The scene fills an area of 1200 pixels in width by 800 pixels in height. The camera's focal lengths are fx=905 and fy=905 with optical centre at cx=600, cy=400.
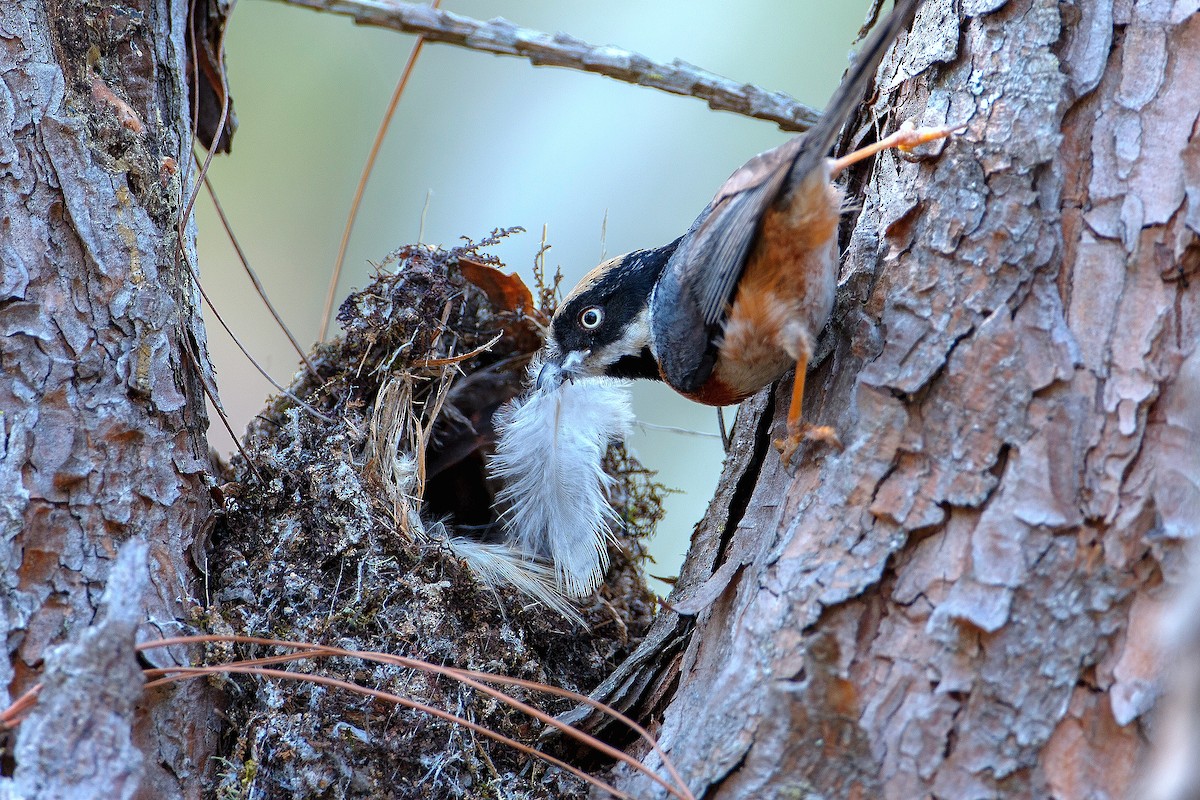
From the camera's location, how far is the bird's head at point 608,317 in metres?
3.23

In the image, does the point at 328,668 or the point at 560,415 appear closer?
the point at 328,668

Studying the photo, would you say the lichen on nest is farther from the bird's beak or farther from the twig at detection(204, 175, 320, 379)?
the bird's beak

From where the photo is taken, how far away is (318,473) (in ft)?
9.34

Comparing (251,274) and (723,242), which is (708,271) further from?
(251,274)

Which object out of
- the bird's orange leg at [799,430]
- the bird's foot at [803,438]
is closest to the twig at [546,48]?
the bird's orange leg at [799,430]

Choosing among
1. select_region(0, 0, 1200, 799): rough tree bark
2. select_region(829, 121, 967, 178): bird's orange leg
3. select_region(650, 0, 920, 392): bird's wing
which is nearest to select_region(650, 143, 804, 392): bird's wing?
select_region(650, 0, 920, 392): bird's wing

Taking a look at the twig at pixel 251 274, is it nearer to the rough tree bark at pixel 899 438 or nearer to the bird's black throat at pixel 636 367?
the rough tree bark at pixel 899 438

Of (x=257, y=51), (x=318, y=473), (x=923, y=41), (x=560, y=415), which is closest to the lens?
(x=923, y=41)

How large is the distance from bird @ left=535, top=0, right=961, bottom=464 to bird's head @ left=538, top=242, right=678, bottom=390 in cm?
13

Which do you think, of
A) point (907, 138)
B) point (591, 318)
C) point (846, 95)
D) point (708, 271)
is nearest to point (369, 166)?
point (591, 318)

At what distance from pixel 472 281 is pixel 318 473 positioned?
3.34ft

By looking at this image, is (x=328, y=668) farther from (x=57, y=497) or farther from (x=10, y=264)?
(x=10, y=264)

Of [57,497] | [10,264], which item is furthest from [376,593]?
[10,264]

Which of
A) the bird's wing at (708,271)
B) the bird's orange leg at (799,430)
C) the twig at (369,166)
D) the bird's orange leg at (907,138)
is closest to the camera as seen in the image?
the bird's orange leg at (799,430)
